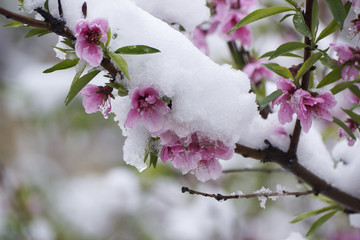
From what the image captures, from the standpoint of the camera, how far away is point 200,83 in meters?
0.62

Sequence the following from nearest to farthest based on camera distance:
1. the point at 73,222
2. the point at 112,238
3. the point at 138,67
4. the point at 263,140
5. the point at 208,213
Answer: the point at 138,67 < the point at 263,140 < the point at 208,213 < the point at 73,222 < the point at 112,238

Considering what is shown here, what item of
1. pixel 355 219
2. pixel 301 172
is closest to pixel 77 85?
pixel 301 172

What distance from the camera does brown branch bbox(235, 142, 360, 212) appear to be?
723 millimetres

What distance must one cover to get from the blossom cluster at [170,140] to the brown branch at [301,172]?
8 centimetres

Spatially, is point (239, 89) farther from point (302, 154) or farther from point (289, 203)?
point (289, 203)

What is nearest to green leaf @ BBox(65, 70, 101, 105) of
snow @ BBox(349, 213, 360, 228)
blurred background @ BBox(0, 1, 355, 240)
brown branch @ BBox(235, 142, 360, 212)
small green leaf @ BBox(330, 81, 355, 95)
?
brown branch @ BBox(235, 142, 360, 212)

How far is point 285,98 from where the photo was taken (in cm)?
64

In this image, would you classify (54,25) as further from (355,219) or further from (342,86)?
(355,219)

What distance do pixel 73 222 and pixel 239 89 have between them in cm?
320

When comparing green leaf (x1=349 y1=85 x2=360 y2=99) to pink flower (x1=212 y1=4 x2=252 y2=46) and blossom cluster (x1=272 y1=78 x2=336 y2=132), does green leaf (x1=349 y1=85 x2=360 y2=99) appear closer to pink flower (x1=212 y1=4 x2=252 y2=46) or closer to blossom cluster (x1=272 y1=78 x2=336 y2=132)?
blossom cluster (x1=272 y1=78 x2=336 y2=132)

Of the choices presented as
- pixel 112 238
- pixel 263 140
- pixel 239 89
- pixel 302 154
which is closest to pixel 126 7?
pixel 239 89

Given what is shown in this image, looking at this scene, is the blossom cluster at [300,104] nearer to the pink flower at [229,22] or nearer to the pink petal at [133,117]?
the pink petal at [133,117]

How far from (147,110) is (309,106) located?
293mm

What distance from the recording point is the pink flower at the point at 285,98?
2.06ft
